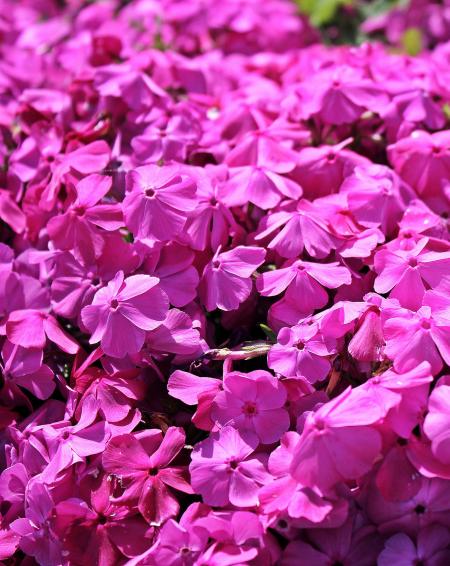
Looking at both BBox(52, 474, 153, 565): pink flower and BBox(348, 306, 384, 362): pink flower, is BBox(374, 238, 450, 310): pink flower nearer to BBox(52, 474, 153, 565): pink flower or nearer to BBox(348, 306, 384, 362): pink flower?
BBox(348, 306, 384, 362): pink flower

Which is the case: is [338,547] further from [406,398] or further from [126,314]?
[126,314]

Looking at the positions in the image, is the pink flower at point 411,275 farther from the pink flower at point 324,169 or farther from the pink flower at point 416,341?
the pink flower at point 324,169

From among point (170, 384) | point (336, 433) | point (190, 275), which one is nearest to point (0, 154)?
point (190, 275)

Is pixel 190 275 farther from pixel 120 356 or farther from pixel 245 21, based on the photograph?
pixel 245 21

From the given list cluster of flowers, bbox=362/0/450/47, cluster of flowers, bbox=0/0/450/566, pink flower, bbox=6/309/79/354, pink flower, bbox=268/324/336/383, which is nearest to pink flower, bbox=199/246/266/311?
cluster of flowers, bbox=0/0/450/566

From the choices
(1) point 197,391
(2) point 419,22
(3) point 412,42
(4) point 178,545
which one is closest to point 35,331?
(1) point 197,391

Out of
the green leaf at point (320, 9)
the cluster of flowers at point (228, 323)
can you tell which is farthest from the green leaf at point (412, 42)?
the cluster of flowers at point (228, 323)
